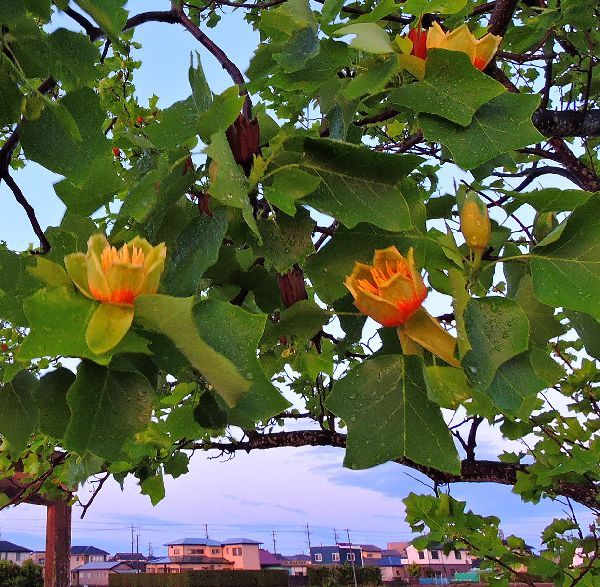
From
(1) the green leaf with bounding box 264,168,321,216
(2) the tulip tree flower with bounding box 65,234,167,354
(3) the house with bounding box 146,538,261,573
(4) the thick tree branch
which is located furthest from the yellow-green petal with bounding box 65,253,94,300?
(3) the house with bounding box 146,538,261,573

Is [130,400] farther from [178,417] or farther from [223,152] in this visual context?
[178,417]

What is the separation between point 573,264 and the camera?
0.49 metres

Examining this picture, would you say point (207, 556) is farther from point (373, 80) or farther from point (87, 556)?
point (373, 80)

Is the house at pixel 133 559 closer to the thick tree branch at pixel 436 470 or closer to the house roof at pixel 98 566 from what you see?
the house roof at pixel 98 566

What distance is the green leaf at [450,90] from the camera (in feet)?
1.76

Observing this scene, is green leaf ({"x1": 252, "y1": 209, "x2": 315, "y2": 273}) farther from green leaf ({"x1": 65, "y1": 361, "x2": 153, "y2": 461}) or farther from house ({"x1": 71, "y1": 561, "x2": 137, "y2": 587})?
house ({"x1": 71, "y1": 561, "x2": 137, "y2": 587})

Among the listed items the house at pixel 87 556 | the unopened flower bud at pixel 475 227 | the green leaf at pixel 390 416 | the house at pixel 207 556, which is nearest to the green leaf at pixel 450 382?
the green leaf at pixel 390 416

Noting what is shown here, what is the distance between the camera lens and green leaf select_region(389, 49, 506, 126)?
538 millimetres

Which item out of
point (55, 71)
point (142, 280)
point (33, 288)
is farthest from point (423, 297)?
point (55, 71)

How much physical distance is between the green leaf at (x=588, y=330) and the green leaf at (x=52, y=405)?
1.69 ft

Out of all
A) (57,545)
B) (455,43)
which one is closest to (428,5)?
(455,43)

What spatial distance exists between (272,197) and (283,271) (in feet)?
0.25

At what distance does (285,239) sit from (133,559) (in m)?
29.8

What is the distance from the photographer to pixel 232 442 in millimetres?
2746
